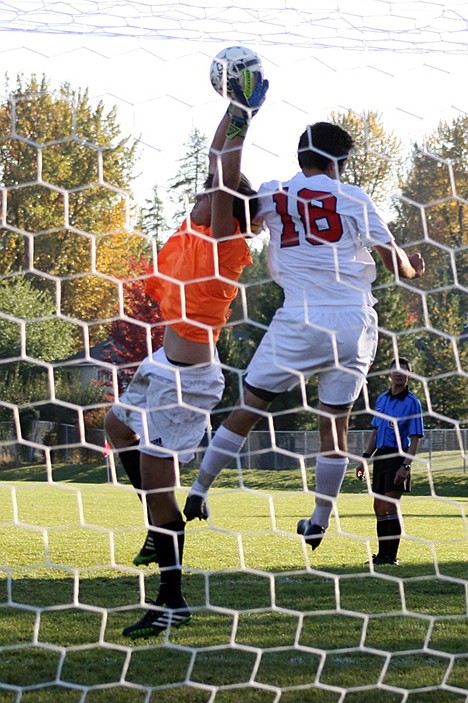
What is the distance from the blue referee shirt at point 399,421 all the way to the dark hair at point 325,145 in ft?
12.5

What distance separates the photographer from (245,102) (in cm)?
412

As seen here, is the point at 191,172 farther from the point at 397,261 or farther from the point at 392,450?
the point at 392,450

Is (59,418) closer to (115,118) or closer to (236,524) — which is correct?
(236,524)

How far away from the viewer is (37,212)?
467cm

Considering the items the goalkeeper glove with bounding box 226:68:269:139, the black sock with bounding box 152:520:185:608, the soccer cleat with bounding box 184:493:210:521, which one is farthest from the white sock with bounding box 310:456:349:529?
the goalkeeper glove with bounding box 226:68:269:139

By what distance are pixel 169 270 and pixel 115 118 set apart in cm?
81

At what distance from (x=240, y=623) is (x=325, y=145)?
2.52m

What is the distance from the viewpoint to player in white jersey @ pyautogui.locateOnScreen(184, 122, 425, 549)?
14.5 feet

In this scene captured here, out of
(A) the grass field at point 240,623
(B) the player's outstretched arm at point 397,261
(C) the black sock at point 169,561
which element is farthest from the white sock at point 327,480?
(B) the player's outstretched arm at point 397,261

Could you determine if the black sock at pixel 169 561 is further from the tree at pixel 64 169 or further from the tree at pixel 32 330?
the tree at pixel 32 330

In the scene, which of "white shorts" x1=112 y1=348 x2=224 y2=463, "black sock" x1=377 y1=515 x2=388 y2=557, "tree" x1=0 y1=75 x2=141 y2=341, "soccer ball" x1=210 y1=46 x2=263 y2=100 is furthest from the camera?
"black sock" x1=377 y1=515 x2=388 y2=557

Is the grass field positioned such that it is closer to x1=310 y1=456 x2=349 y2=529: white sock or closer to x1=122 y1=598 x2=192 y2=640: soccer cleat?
x1=122 y1=598 x2=192 y2=640: soccer cleat

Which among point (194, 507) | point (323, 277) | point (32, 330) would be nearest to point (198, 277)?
point (323, 277)

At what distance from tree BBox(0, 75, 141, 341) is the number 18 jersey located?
0.69m
